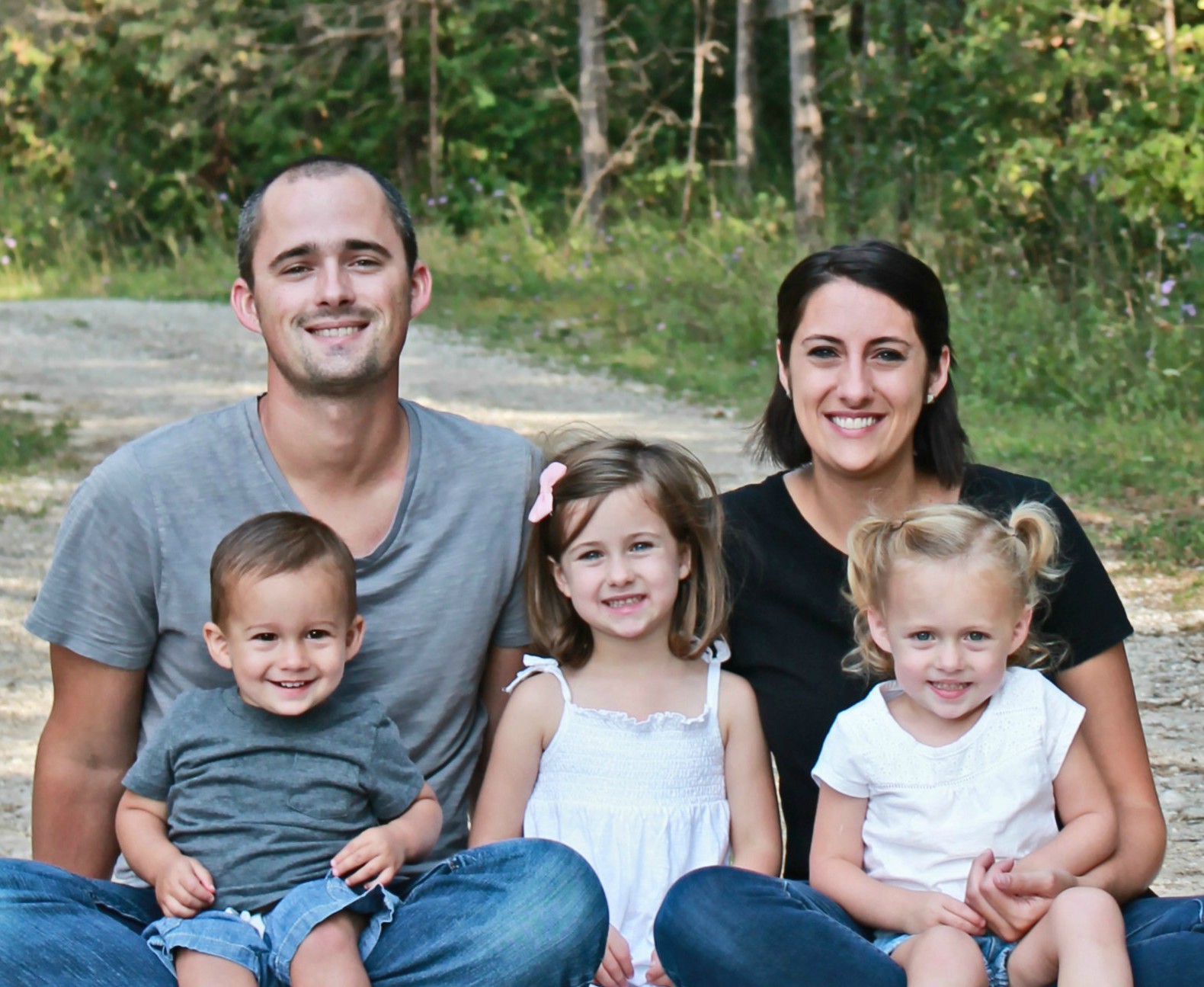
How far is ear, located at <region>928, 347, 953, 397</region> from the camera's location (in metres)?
3.21

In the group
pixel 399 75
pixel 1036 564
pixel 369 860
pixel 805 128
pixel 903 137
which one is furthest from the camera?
pixel 399 75

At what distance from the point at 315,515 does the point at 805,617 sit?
0.90 meters

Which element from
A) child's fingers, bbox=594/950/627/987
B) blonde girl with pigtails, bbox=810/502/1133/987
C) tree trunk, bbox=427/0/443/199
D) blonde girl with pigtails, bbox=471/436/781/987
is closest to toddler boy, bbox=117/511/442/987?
blonde girl with pigtails, bbox=471/436/781/987

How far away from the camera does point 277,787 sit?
2854mm

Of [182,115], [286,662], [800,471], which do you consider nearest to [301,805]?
[286,662]

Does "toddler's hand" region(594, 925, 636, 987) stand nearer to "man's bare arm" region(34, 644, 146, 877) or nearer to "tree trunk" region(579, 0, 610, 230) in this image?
"man's bare arm" region(34, 644, 146, 877)

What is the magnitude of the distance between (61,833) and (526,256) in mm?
13413

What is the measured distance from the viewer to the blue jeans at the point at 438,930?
2590mm

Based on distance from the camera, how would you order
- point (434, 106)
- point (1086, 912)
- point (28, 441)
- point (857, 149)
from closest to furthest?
point (1086, 912) → point (28, 441) → point (857, 149) → point (434, 106)

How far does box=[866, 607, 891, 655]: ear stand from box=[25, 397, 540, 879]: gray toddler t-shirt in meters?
0.68

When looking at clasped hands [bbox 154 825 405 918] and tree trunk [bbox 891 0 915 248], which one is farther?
tree trunk [bbox 891 0 915 248]

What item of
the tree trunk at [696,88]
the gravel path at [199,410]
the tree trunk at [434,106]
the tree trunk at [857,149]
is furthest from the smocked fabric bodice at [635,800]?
the tree trunk at [434,106]

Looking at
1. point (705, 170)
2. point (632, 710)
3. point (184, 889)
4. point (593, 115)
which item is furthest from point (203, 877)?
point (705, 170)

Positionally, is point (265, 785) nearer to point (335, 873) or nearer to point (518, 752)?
point (335, 873)
